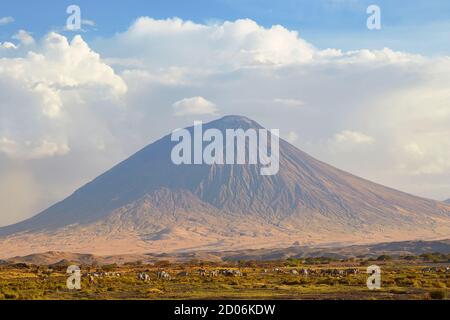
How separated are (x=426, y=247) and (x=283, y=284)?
383 ft

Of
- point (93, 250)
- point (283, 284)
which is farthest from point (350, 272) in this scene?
point (93, 250)

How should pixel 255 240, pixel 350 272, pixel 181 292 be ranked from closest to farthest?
1. pixel 181 292
2. pixel 350 272
3. pixel 255 240

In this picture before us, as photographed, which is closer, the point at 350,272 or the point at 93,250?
the point at 350,272
